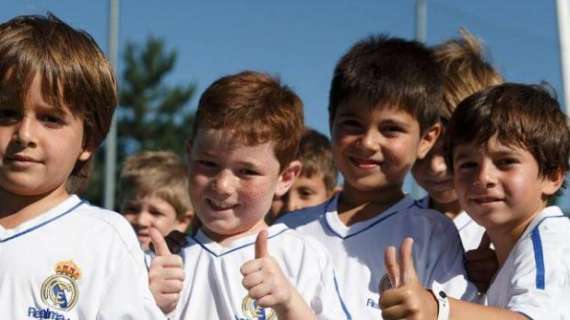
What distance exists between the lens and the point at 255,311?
2418mm

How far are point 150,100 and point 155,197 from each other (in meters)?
30.6

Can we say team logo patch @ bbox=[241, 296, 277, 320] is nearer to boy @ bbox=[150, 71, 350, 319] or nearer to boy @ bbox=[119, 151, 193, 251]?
boy @ bbox=[150, 71, 350, 319]

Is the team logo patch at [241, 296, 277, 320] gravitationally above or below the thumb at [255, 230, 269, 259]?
below

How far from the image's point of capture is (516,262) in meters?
2.41

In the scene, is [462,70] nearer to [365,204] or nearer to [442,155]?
[442,155]

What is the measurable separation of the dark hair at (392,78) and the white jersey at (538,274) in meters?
0.56

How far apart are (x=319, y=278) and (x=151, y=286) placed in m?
0.51

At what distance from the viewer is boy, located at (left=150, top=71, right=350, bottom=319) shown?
2418 millimetres

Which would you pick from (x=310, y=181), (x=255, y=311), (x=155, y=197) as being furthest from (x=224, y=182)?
(x=310, y=181)

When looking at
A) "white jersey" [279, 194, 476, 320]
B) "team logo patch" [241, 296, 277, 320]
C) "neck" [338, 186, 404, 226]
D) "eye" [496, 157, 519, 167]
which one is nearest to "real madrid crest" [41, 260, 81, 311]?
"team logo patch" [241, 296, 277, 320]

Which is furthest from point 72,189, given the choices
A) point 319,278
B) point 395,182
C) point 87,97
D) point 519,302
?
point 519,302

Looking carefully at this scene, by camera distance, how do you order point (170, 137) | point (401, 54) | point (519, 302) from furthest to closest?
point (170, 137) → point (401, 54) → point (519, 302)

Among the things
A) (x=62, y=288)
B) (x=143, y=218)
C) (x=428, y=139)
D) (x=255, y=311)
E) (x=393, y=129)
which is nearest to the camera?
(x=62, y=288)

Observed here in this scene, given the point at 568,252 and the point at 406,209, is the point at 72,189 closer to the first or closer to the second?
the point at 406,209
